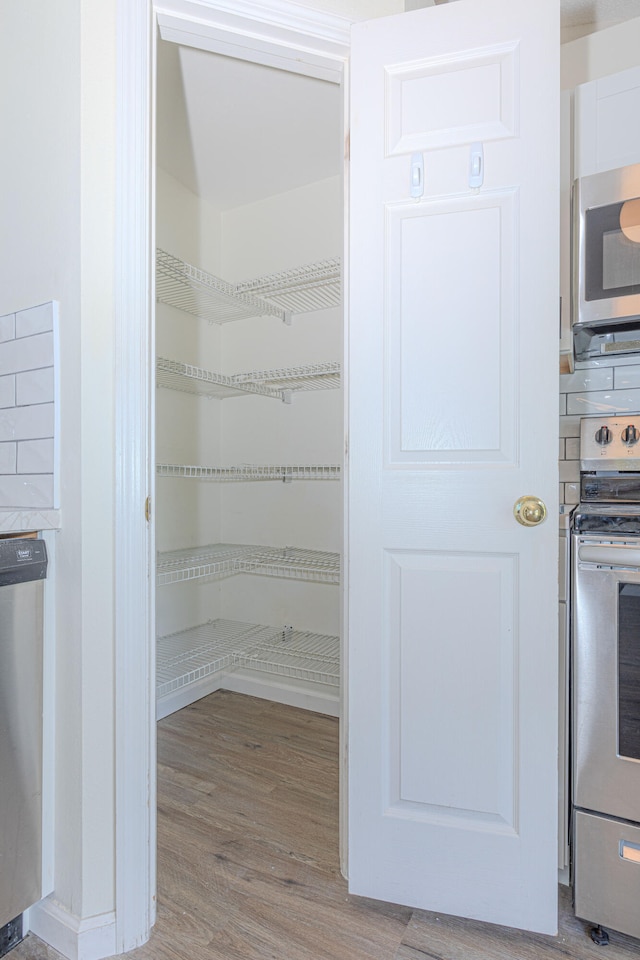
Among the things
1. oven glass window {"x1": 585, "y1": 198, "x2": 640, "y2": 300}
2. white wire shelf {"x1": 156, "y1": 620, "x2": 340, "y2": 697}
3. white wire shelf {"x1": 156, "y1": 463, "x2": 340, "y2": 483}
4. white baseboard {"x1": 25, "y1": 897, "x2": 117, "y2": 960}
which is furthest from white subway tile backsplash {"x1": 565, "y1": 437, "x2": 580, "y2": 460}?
white baseboard {"x1": 25, "y1": 897, "x2": 117, "y2": 960}

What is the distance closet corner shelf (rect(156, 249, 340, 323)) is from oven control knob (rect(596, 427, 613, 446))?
116 cm

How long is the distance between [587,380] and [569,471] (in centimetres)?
31

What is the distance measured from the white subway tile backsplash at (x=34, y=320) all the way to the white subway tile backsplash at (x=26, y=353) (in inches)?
→ 0.6

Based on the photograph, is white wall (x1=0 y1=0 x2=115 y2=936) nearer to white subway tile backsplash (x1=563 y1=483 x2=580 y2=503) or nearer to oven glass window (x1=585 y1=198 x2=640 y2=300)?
oven glass window (x1=585 y1=198 x2=640 y2=300)

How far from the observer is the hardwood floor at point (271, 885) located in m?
1.17

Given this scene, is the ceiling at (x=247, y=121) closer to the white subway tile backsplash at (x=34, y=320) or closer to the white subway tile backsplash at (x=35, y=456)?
the white subway tile backsplash at (x=34, y=320)

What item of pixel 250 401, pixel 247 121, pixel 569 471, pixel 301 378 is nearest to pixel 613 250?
pixel 569 471

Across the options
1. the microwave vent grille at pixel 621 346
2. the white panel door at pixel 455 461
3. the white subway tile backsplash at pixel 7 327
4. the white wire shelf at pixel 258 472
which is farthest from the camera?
the white wire shelf at pixel 258 472

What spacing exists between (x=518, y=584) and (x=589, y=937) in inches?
32.1

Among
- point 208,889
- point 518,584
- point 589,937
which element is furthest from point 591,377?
point 208,889

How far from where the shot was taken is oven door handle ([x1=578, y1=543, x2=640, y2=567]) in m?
1.15

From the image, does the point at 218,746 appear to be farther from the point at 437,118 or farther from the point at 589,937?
the point at 437,118

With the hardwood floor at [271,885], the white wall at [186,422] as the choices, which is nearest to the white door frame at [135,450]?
the hardwood floor at [271,885]

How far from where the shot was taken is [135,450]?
1.20 meters
